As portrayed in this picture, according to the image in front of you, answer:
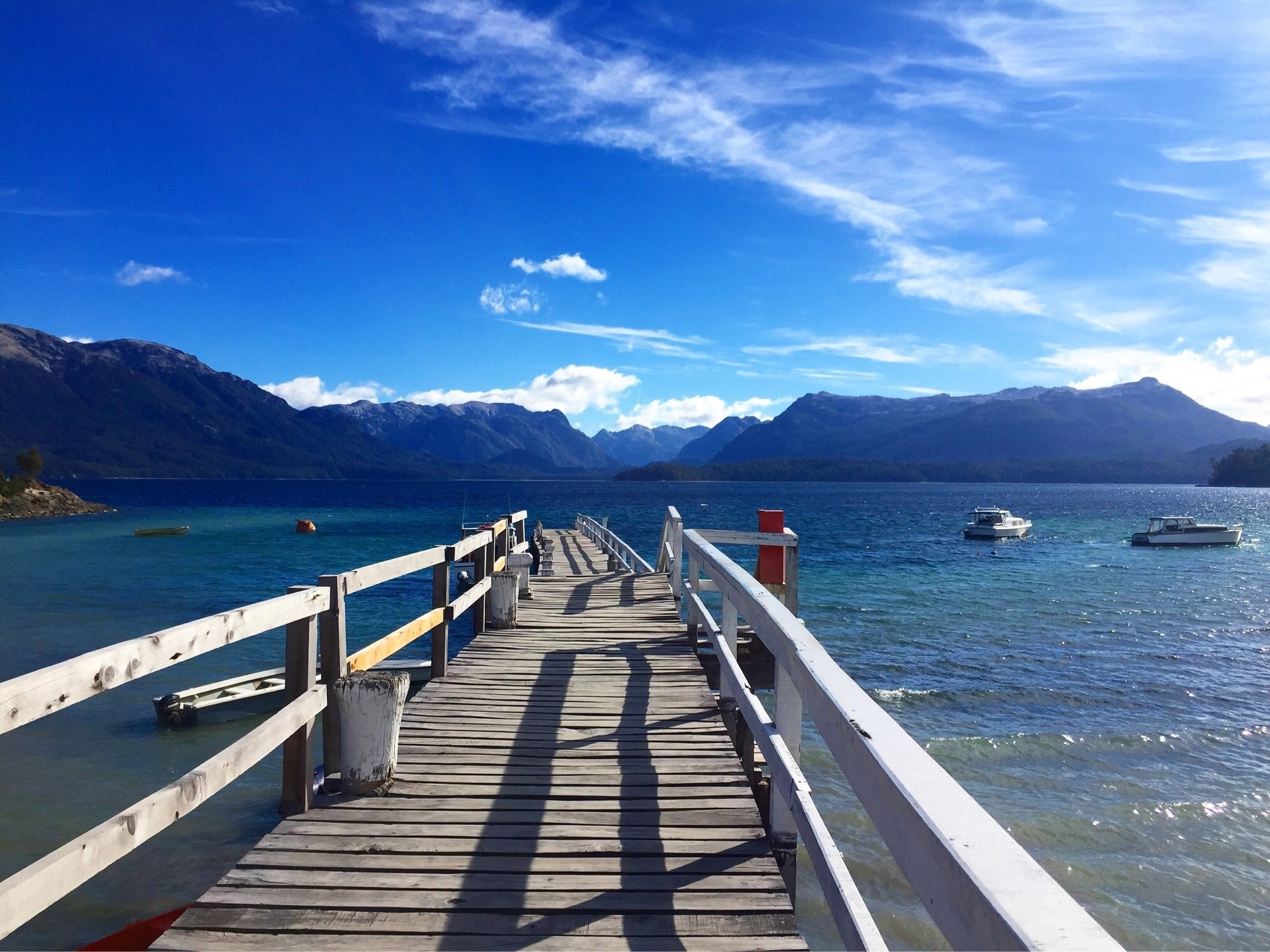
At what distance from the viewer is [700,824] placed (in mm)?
4273

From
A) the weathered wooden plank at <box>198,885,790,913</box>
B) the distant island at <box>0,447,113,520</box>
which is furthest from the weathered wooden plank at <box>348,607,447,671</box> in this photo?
the distant island at <box>0,447,113,520</box>

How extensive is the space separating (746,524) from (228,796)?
197 feet

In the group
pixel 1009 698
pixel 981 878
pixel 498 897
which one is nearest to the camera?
pixel 981 878

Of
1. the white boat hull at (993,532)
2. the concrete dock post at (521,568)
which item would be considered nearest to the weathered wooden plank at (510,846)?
the concrete dock post at (521,568)

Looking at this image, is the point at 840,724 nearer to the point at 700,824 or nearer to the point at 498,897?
the point at 498,897

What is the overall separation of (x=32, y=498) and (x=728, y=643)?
9051 centimetres

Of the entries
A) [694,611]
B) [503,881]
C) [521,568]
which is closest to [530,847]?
[503,881]

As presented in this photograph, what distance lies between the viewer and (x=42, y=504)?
75188 millimetres

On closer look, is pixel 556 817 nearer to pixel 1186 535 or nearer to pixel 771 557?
pixel 771 557

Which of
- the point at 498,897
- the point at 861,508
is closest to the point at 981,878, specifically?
the point at 498,897

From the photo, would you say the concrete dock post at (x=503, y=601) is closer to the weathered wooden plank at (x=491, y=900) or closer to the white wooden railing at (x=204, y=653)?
the white wooden railing at (x=204, y=653)

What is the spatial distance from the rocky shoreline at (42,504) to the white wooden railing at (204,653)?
→ 269 ft

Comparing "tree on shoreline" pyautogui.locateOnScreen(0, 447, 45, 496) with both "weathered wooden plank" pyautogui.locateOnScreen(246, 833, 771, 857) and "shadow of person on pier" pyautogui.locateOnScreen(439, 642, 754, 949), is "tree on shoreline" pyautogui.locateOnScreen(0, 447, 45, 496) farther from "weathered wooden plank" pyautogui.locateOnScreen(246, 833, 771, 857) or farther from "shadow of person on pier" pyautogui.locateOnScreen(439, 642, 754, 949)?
"weathered wooden plank" pyautogui.locateOnScreen(246, 833, 771, 857)

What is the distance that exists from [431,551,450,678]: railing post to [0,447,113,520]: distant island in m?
80.1
